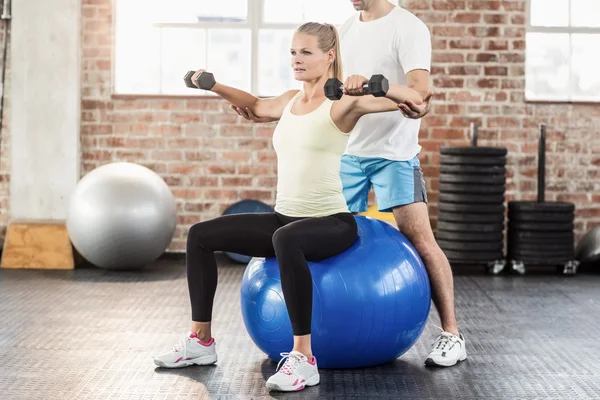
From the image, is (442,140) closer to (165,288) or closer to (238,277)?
(238,277)

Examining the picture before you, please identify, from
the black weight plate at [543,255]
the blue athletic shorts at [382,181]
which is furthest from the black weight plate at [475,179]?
the blue athletic shorts at [382,181]

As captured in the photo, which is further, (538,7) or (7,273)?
(538,7)

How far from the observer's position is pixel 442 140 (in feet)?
20.8

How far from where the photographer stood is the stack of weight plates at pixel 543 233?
5.92 meters

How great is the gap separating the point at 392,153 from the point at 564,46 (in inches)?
139

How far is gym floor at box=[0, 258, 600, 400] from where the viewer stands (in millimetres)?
2977

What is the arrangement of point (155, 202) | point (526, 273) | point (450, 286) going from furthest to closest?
point (526, 273)
point (155, 202)
point (450, 286)

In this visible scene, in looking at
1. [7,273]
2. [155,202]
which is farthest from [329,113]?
[7,273]

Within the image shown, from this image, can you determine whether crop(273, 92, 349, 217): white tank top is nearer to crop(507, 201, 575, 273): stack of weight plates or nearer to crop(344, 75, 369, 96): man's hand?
crop(344, 75, 369, 96): man's hand

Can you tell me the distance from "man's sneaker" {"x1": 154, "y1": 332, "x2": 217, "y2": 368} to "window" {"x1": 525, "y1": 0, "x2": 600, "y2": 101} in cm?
395

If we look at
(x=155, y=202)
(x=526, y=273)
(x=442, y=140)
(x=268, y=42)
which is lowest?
(x=526, y=273)

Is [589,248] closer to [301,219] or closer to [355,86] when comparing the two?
[301,219]

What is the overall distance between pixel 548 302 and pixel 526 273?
3.75 feet

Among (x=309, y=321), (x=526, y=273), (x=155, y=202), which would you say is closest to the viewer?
(x=309, y=321)
